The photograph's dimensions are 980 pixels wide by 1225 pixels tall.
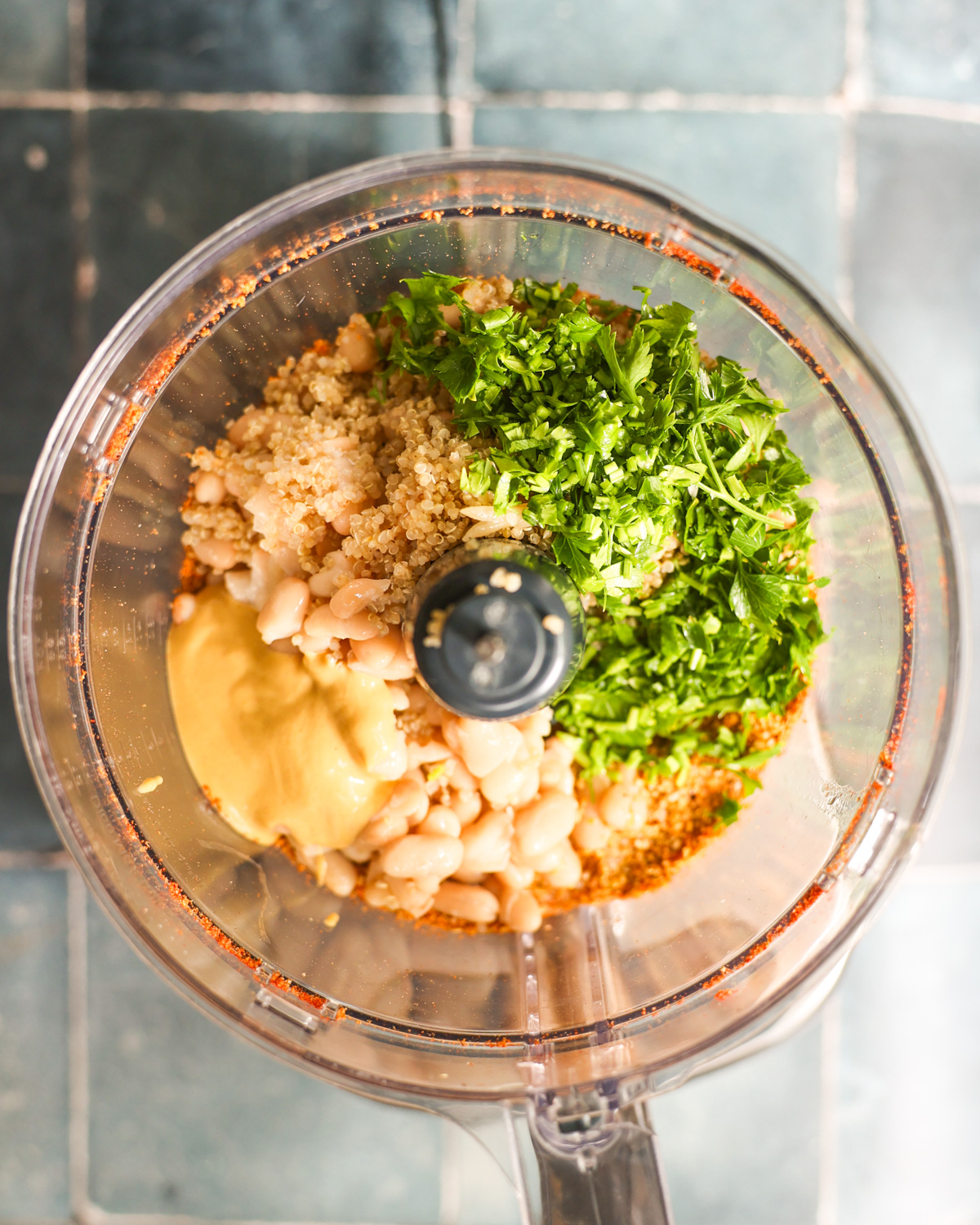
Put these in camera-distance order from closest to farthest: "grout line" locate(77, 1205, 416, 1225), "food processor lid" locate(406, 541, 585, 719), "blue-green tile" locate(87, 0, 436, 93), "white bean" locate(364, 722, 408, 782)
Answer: "food processor lid" locate(406, 541, 585, 719) < "white bean" locate(364, 722, 408, 782) < "blue-green tile" locate(87, 0, 436, 93) < "grout line" locate(77, 1205, 416, 1225)

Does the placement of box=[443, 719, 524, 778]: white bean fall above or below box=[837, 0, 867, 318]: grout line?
below

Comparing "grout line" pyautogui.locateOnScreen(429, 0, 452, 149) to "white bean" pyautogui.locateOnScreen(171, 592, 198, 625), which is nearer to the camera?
"white bean" pyautogui.locateOnScreen(171, 592, 198, 625)

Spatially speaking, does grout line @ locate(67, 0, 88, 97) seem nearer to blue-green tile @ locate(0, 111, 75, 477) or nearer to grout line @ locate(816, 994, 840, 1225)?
blue-green tile @ locate(0, 111, 75, 477)

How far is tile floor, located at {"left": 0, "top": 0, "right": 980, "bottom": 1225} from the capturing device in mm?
938

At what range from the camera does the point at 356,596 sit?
62 cm

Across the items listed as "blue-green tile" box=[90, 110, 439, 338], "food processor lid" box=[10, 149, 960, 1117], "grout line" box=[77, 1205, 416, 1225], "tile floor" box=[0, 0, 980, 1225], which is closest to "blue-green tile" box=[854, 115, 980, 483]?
"tile floor" box=[0, 0, 980, 1225]

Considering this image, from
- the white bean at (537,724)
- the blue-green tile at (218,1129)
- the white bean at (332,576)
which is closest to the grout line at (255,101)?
the white bean at (332,576)

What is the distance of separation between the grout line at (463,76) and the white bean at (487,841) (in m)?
0.74

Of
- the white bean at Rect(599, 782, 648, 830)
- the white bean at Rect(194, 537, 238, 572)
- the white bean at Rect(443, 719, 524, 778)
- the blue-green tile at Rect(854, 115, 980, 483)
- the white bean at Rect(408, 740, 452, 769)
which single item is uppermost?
the blue-green tile at Rect(854, 115, 980, 483)

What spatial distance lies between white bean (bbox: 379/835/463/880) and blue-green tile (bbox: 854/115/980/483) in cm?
77

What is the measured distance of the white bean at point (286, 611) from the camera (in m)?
0.64

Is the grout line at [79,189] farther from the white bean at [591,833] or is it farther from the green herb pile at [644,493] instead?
the white bean at [591,833]

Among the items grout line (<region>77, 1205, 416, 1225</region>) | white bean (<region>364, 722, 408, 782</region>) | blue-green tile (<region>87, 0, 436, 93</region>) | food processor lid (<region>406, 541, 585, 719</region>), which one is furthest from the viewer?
grout line (<region>77, 1205, 416, 1225</region>)

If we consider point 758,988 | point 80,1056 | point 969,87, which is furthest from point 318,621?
point 969,87
